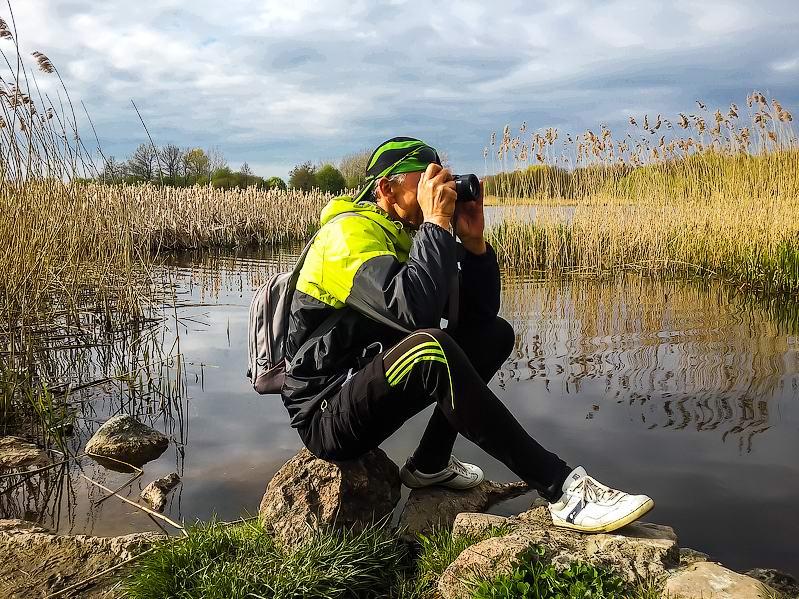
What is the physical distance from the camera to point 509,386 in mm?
4688

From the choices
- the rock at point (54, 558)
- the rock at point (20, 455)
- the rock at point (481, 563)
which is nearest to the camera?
the rock at point (481, 563)

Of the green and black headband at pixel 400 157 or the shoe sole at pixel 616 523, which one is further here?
the green and black headband at pixel 400 157

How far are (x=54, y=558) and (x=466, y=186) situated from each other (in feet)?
6.85

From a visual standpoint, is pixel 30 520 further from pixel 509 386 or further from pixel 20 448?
pixel 509 386

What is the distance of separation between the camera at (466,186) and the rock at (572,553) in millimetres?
1244

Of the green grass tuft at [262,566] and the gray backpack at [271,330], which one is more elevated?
the gray backpack at [271,330]

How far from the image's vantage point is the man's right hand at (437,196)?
2416mm

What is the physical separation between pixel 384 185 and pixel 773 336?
4.96 metres

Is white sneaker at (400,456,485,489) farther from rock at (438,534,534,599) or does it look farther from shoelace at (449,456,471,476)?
rock at (438,534,534,599)

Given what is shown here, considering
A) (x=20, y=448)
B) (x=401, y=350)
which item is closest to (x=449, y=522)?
(x=401, y=350)

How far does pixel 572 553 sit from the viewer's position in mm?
2117

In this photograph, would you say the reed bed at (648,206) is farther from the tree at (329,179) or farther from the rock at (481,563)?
the tree at (329,179)

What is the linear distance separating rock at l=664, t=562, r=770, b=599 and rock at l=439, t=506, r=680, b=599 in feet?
0.29

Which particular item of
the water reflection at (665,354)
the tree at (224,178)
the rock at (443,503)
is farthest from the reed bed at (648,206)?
the tree at (224,178)
